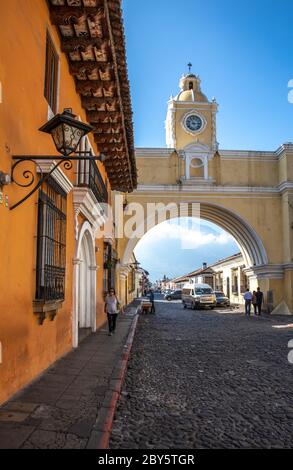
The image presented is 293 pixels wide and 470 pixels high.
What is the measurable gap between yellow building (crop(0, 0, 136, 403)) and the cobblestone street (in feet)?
4.68

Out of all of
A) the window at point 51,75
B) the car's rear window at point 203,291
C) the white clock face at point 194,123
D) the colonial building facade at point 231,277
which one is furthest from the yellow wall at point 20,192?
the colonial building facade at point 231,277

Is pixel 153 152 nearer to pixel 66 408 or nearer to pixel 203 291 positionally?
pixel 203 291

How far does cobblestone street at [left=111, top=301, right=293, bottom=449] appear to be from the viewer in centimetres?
408

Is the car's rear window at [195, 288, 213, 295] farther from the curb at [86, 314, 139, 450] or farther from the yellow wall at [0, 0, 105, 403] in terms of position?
the yellow wall at [0, 0, 105, 403]

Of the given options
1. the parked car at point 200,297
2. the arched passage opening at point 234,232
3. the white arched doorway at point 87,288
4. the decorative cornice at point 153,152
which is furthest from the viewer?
the parked car at point 200,297

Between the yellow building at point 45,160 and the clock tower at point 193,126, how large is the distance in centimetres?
1515

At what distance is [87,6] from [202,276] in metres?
45.0

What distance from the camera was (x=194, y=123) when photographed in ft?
87.1

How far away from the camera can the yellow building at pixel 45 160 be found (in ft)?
14.8

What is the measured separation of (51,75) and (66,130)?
2.33 metres

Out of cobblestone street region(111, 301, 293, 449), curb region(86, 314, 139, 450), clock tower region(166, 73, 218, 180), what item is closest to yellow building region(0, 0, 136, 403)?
curb region(86, 314, 139, 450)

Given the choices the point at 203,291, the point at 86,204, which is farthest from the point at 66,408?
the point at 203,291

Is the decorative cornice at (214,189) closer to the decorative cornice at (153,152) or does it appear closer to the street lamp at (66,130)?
the decorative cornice at (153,152)

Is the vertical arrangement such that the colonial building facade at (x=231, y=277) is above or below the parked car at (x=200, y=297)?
above
